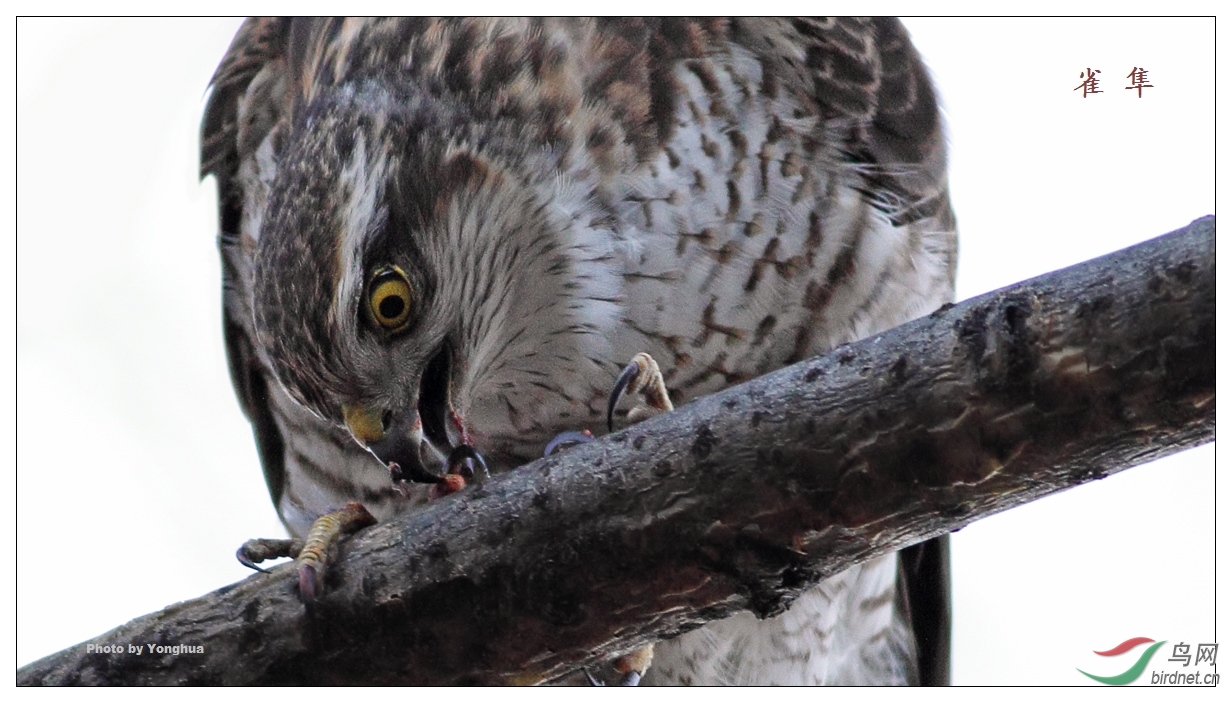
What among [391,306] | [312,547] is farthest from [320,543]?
[391,306]

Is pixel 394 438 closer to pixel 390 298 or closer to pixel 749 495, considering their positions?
pixel 390 298

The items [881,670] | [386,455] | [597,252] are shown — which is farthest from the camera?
[881,670]

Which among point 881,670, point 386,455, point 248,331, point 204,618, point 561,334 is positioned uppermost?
point 248,331

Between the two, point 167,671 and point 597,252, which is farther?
point 597,252

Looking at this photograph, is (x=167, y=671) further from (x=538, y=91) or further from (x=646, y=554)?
(x=538, y=91)

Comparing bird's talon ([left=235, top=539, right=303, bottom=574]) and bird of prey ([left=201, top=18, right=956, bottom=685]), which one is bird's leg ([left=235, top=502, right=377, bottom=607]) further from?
bird of prey ([left=201, top=18, right=956, bottom=685])

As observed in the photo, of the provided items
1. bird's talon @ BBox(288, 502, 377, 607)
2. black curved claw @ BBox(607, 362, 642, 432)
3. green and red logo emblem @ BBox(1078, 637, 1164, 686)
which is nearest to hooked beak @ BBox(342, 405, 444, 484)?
bird's talon @ BBox(288, 502, 377, 607)

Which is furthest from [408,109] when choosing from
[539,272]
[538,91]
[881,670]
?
[881,670]
